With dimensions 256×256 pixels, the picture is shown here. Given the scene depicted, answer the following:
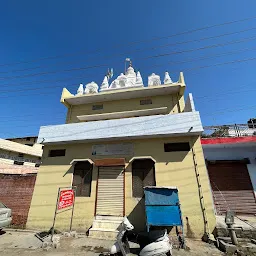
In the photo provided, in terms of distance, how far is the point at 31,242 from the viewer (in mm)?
6438

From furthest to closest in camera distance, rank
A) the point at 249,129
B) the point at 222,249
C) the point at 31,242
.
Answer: the point at 249,129 < the point at 31,242 < the point at 222,249

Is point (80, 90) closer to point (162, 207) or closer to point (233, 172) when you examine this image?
point (162, 207)

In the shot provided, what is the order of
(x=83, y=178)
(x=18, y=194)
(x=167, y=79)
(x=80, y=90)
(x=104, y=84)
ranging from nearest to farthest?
(x=83, y=178)
(x=18, y=194)
(x=167, y=79)
(x=80, y=90)
(x=104, y=84)

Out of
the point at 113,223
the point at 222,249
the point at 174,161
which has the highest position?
the point at 174,161

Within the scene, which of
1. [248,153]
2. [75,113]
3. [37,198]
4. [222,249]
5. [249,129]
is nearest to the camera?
[222,249]

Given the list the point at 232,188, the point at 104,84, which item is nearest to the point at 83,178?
the point at 232,188

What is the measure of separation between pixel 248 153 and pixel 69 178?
1086 centimetres

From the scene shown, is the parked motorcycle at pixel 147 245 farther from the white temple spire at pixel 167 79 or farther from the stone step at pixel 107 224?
the white temple spire at pixel 167 79

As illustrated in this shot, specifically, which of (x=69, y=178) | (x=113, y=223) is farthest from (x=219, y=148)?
(x=69, y=178)

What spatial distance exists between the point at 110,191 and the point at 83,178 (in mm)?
1767

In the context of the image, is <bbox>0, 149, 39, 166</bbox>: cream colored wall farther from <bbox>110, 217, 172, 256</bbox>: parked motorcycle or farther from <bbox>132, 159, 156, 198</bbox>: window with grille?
<bbox>110, 217, 172, 256</bbox>: parked motorcycle

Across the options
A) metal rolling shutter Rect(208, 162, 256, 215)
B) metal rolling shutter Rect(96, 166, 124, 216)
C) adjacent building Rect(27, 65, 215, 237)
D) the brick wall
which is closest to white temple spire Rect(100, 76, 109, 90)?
adjacent building Rect(27, 65, 215, 237)

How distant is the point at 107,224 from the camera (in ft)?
24.6

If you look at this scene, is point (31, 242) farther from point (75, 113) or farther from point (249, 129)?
point (249, 129)
